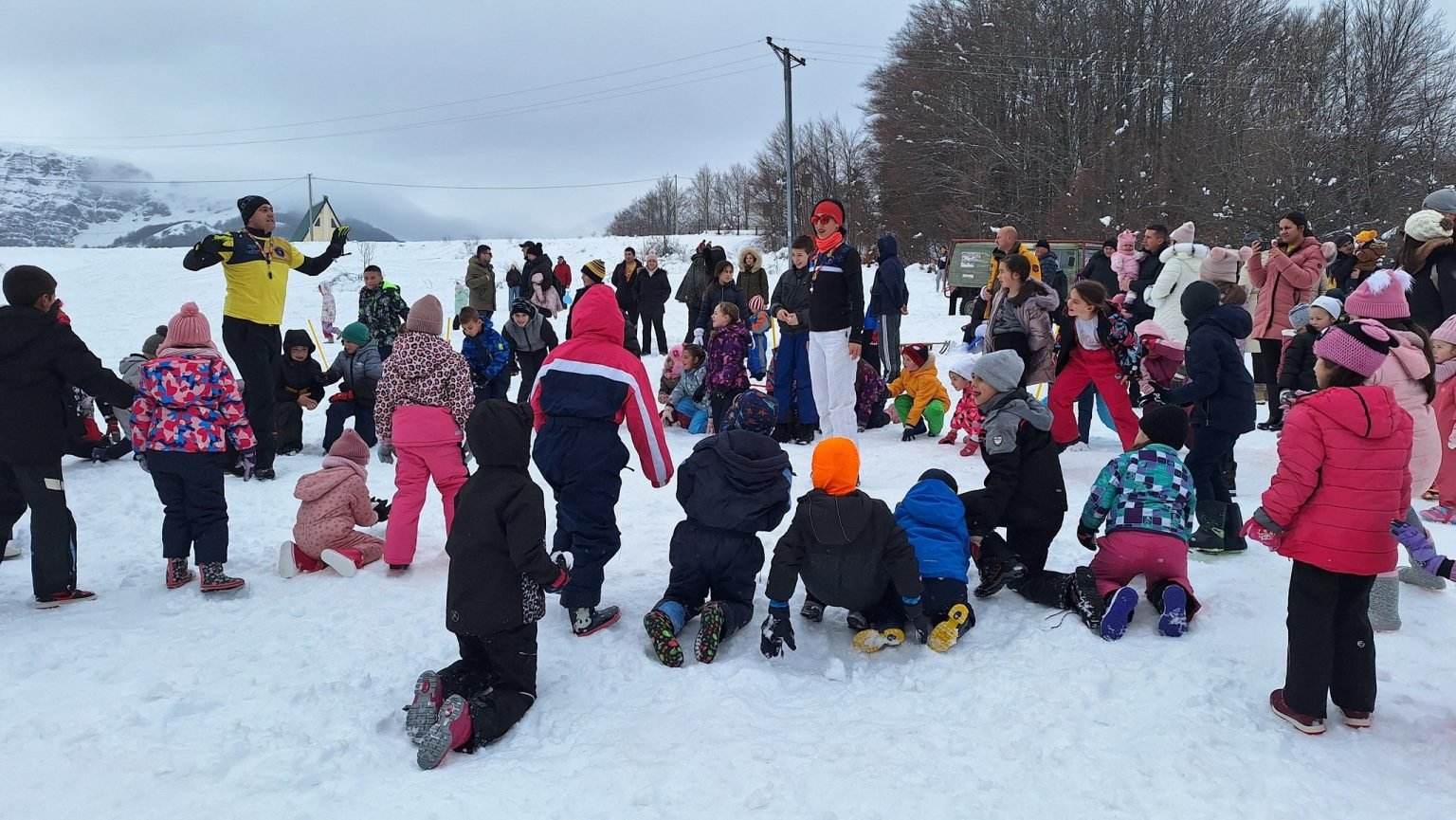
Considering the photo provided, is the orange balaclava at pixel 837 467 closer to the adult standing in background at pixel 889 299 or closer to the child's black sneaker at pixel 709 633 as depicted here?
the child's black sneaker at pixel 709 633

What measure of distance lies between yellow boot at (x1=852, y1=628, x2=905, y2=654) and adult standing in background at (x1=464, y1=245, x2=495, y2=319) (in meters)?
10.2

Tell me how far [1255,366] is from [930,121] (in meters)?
33.3

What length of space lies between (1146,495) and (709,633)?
233cm

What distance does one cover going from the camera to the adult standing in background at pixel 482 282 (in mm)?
13102

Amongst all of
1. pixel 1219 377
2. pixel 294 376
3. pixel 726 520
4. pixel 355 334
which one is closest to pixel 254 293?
pixel 355 334

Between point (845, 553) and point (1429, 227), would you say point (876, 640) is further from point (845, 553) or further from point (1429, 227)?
point (1429, 227)

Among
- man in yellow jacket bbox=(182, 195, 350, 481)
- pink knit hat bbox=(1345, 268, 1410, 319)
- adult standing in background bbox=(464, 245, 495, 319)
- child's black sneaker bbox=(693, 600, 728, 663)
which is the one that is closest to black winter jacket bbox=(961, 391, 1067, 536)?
child's black sneaker bbox=(693, 600, 728, 663)

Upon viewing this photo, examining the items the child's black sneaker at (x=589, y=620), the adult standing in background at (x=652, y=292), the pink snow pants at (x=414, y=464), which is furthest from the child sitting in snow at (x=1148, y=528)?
the adult standing in background at (x=652, y=292)

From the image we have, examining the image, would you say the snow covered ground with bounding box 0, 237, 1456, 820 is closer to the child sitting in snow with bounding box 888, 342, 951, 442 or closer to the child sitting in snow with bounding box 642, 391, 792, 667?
the child sitting in snow with bounding box 642, 391, 792, 667

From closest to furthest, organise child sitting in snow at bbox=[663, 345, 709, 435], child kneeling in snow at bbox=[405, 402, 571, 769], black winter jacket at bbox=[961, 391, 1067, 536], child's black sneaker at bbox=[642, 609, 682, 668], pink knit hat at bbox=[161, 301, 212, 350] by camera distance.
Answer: child kneeling in snow at bbox=[405, 402, 571, 769]
child's black sneaker at bbox=[642, 609, 682, 668]
black winter jacket at bbox=[961, 391, 1067, 536]
pink knit hat at bbox=[161, 301, 212, 350]
child sitting in snow at bbox=[663, 345, 709, 435]

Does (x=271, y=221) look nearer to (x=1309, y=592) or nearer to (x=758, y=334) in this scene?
(x=758, y=334)

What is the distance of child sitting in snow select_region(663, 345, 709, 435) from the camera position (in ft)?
30.3

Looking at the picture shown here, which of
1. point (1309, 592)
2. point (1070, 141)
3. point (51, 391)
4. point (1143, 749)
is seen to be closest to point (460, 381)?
point (51, 391)

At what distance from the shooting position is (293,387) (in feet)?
27.5
